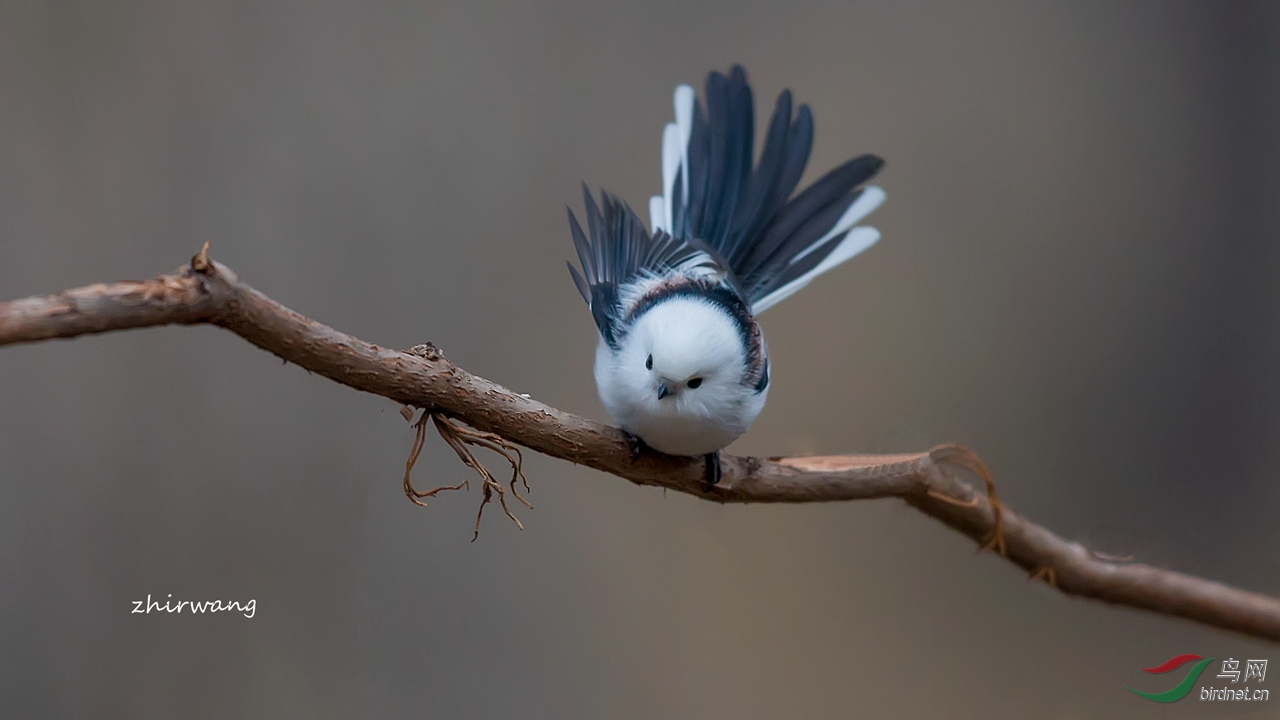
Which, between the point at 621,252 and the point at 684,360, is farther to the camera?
the point at 621,252

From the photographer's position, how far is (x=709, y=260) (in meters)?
1.10

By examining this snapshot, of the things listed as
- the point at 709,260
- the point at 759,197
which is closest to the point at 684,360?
the point at 709,260

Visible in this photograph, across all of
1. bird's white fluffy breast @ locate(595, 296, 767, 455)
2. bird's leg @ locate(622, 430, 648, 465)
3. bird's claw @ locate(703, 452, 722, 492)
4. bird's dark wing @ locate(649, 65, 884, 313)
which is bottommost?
bird's claw @ locate(703, 452, 722, 492)

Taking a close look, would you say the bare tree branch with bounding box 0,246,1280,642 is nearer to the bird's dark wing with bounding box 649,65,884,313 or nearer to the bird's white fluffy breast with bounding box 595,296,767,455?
the bird's white fluffy breast with bounding box 595,296,767,455

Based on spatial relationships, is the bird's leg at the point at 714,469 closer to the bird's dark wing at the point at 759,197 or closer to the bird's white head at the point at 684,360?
the bird's white head at the point at 684,360

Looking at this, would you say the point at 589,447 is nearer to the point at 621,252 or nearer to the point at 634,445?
the point at 634,445

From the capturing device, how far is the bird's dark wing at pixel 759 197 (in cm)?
115

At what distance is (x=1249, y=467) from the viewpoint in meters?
1.86

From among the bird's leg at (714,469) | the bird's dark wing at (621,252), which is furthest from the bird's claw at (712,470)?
the bird's dark wing at (621,252)

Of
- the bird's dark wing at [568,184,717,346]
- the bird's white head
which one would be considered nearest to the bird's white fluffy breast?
the bird's white head

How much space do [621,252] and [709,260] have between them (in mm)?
116

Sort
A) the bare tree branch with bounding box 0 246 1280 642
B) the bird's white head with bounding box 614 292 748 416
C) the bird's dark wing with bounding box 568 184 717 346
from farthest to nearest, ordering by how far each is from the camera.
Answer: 1. the bird's dark wing with bounding box 568 184 717 346
2. the bird's white head with bounding box 614 292 748 416
3. the bare tree branch with bounding box 0 246 1280 642

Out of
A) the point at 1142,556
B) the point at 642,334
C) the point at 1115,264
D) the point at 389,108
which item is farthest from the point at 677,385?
the point at 1115,264

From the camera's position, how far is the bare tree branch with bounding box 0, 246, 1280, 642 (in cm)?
62
